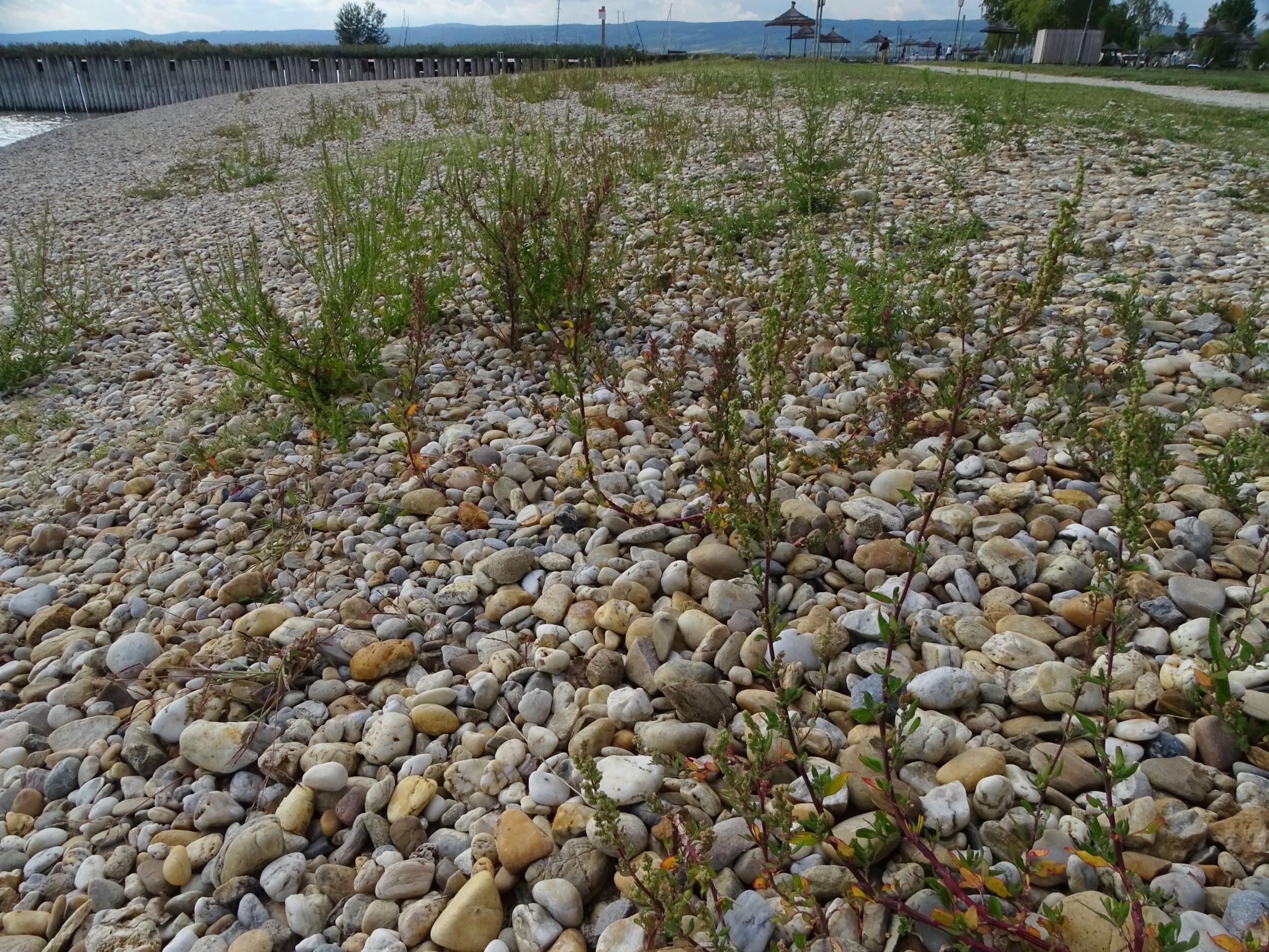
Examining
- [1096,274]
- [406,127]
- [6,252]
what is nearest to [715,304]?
[1096,274]

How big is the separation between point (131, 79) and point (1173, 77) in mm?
31423

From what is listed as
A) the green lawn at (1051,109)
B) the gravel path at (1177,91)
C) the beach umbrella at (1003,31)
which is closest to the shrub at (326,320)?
the green lawn at (1051,109)

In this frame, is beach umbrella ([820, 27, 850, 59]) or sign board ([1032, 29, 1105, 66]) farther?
beach umbrella ([820, 27, 850, 59])

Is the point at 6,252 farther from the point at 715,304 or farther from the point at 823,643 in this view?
the point at 823,643

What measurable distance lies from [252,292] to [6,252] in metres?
6.09

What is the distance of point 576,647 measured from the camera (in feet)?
8.11

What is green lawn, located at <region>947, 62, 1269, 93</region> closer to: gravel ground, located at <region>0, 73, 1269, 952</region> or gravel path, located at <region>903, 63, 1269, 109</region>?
gravel path, located at <region>903, 63, 1269, 109</region>

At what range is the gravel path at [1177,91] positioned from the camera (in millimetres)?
11952

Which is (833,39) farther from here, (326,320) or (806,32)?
(326,320)

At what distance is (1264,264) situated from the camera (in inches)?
181

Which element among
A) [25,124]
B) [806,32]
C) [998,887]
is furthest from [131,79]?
[998,887]

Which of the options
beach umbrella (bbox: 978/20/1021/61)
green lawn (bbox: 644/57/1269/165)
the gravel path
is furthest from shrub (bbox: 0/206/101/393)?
Answer: beach umbrella (bbox: 978/20/1021/61)

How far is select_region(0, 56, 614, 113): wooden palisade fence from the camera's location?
27.6 metres

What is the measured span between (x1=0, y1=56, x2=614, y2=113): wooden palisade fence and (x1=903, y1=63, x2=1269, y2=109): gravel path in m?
16.0
